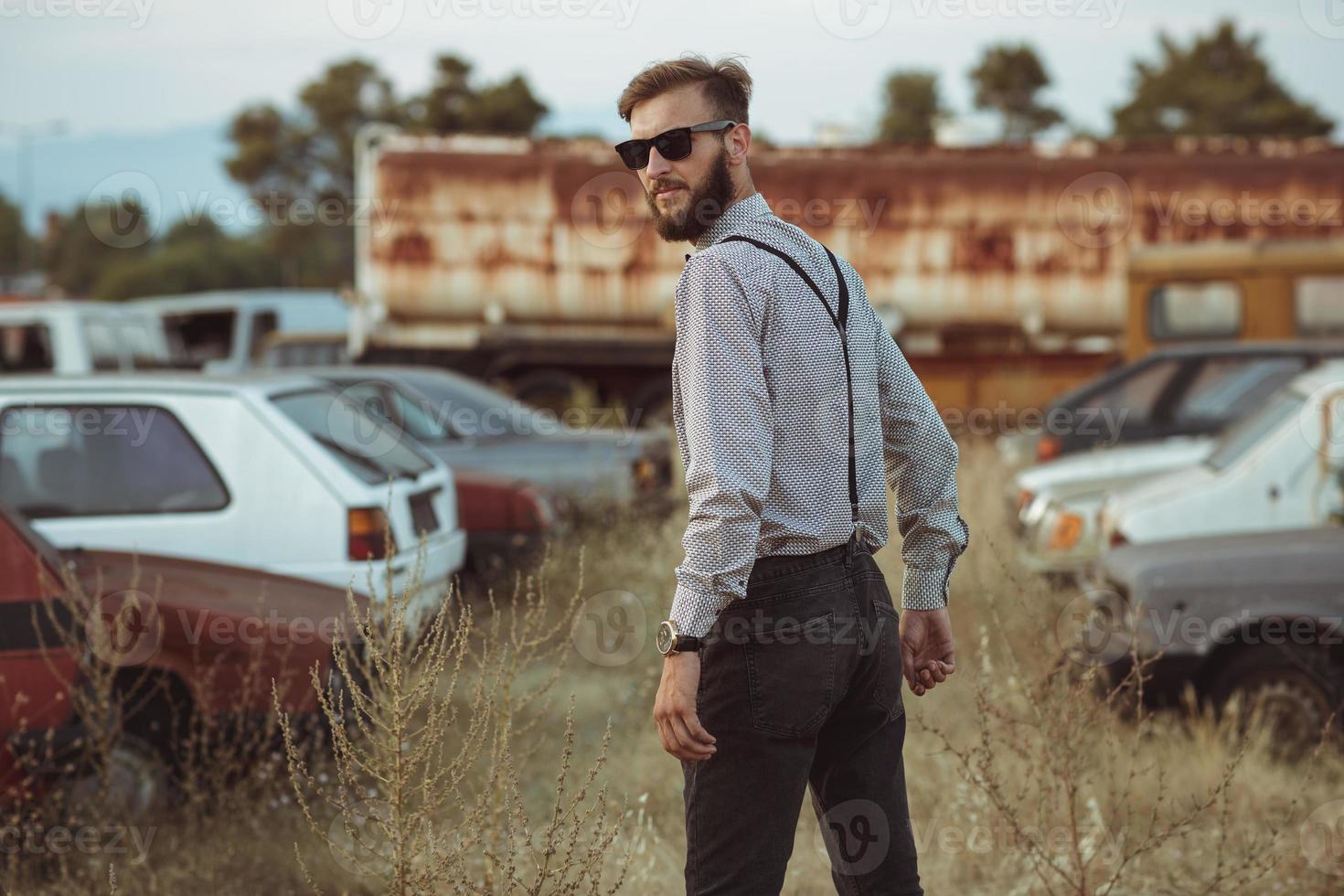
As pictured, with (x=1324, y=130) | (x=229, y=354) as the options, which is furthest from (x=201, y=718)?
(x=1324, y=130)

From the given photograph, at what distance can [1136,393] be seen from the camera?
10.4 metres

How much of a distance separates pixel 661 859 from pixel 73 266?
238ft

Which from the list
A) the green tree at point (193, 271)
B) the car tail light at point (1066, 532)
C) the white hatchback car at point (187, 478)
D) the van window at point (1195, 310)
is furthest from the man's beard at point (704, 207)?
the green tree at point (193, 271)

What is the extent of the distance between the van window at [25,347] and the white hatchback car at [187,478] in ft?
31.0

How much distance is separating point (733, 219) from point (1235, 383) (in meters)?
8.33

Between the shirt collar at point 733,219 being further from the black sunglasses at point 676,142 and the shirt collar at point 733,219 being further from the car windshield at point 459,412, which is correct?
the car windshield at point 459,412

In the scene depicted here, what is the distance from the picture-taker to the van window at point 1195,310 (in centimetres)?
1240

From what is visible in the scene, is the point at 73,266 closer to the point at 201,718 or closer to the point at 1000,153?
the point at 1000,153

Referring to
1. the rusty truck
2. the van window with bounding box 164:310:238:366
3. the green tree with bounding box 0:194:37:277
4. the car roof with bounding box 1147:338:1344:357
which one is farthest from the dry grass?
the green tree with bounding box 0:194:37:277

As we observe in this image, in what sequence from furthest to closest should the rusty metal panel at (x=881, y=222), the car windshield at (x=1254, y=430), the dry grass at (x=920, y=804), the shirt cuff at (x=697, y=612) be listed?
the rusty metal panel at (x=881, y=222), the car windshield at (x=1254, y=430), the dry grass at (x=920, y=804), the shirt cuff at (x=697, y=612)

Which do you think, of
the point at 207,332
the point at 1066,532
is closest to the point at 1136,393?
the point at 1066,532

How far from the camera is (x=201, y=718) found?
14.7 ft

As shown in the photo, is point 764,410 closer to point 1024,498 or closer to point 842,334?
point 842,334

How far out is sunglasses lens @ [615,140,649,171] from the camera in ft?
8.20
